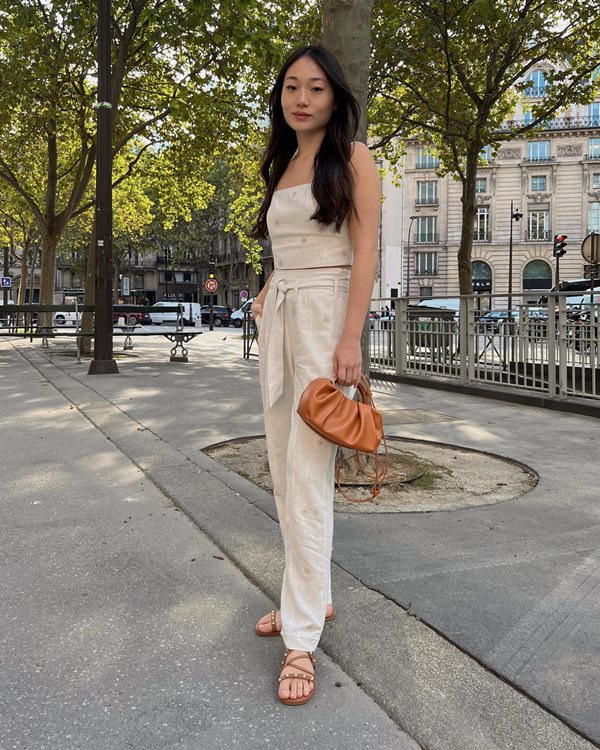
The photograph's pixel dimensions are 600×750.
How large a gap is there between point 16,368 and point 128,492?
9439 mm

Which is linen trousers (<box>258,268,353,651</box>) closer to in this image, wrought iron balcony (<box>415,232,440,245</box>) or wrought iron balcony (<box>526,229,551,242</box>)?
wrought iron balcony (<box>526,229,551,242</box>)

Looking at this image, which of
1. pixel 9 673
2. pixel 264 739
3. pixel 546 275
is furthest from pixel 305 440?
pixel 546 275

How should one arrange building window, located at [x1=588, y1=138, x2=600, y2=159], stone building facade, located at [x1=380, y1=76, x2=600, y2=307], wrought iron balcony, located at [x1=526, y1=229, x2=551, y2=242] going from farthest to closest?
wrought iron balcony, located at [x1=526, y1=229, x2=551, y2=242]
stone building facade, located at [x1=380, y1=76, x2=600, y2=307]
building window, located at [x1=588, y1=138, x2=600, y2=159]

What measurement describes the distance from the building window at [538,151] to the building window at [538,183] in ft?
4.85

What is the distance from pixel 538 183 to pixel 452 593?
55984mm

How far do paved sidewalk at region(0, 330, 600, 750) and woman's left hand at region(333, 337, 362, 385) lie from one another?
3.02 ft

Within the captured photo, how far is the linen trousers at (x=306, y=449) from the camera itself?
2084 millimetres

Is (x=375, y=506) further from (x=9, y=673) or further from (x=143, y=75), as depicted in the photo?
(x=143, y=75)

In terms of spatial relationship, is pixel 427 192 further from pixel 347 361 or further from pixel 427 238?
pixel 347 361

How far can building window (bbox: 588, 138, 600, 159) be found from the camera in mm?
51750

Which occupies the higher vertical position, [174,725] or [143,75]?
[143,75]

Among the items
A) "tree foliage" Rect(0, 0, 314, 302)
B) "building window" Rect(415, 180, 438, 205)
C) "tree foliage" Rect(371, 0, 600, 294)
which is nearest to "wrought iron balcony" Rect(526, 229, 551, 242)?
"building window" Rect(415, 180, 438, 205)

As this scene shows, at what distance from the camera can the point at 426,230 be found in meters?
56.0

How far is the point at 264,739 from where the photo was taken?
1.76m
